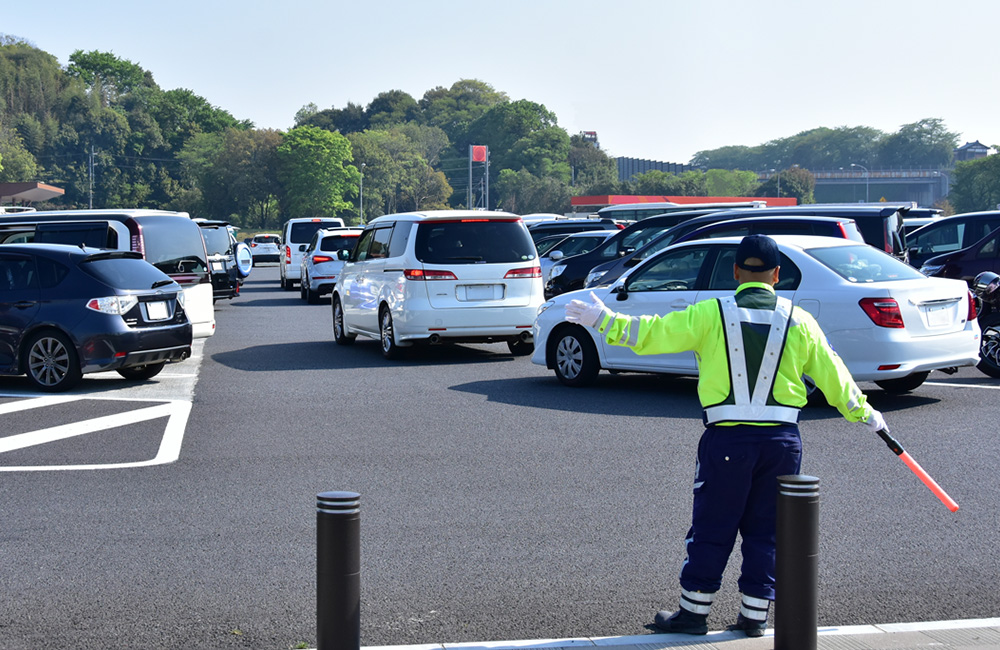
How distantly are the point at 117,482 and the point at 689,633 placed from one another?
14.3 ft

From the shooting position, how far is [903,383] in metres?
11.1

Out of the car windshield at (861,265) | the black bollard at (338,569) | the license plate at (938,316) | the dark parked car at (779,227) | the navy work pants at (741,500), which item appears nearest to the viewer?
the black bollard at (338,569)

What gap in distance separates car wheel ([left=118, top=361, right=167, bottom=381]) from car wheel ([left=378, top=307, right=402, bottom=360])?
9.23ft

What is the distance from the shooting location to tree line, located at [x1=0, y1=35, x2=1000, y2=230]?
426 feet

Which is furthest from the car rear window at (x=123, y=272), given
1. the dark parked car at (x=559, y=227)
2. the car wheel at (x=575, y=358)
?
the dark parked car at (x=559, y=227)

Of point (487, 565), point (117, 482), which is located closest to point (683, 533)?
point (487, 565)

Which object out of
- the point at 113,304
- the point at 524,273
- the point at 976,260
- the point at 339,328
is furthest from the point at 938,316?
the point at 339,328

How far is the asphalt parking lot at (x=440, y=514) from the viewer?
4898 millimetres

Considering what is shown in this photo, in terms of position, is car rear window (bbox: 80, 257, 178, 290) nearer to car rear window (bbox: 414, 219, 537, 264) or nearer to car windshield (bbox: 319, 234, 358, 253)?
car rear window (bbox: 414, 219, 537, 264)

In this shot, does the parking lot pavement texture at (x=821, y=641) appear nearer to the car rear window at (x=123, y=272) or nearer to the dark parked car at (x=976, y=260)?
the car rear window at (x=123, y=272)

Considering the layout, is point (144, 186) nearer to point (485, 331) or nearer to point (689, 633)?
point (485, 331)

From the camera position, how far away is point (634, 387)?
11930 millimetres

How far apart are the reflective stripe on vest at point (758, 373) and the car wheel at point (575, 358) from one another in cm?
732

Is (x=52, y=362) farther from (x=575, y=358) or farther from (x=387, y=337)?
(x=575, y=358)
